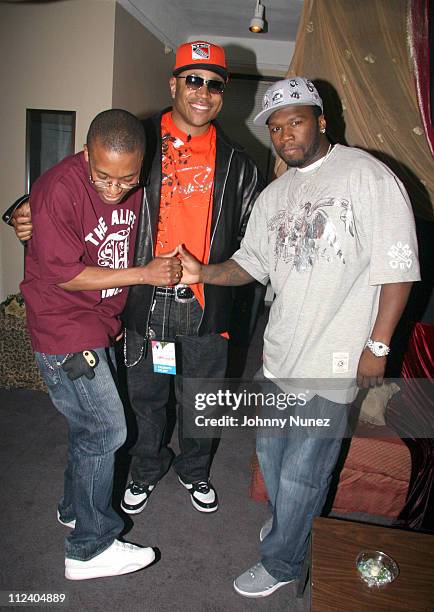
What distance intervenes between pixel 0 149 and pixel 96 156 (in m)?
2.66

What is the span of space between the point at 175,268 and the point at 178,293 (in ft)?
0.93

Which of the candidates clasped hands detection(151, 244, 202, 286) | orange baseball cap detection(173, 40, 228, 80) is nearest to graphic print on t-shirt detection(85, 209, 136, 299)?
clasped hands detection(151, 244, 202, 286)

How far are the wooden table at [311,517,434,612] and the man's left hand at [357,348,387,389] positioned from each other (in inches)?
18.4

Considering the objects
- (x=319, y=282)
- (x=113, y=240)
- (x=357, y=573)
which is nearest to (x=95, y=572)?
(x=357, y=573)

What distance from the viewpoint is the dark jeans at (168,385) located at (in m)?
1.90

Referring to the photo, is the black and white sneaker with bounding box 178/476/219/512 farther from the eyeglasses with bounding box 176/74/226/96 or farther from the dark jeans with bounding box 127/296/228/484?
the eyeglasses with bounding box 176/74/226/96

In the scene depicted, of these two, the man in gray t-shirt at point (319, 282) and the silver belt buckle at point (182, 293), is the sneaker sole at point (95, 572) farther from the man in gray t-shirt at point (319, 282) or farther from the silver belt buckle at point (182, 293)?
the silver belt buckle at point (182, 293)

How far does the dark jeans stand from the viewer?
6.24ft

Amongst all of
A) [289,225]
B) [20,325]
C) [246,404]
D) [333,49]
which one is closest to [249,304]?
[246,404]

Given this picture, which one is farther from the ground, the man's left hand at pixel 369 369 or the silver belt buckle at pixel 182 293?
the silver belt buckle at pixel 182 293

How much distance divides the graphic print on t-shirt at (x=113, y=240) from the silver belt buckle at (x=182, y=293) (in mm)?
290

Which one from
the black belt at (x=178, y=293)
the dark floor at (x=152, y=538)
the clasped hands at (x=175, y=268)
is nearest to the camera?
the clasped hands at (x=175, y=268)

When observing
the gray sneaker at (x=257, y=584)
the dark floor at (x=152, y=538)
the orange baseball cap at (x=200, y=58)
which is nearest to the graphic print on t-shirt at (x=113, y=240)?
the orange baseball cap at (x=200, y=58)

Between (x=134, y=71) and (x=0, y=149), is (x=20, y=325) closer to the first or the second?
(x=0, y=149)
